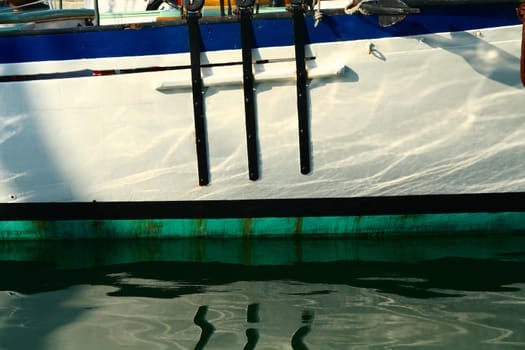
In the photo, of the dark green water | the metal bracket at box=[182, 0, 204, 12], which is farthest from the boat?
the dark green water

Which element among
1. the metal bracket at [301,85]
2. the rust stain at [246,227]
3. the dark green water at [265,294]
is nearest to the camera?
the dark green water at [265,294]

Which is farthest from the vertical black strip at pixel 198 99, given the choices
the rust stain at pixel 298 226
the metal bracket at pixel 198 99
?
the rust stain at pixel 298 226

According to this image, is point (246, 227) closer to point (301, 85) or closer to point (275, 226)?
point (275, 226)

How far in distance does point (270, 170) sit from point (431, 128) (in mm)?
1118

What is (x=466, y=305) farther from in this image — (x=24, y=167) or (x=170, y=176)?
(x=24, y=167)

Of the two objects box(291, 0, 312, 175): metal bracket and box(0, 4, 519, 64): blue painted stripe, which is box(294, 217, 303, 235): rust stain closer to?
box(291, 0, 312, 175): metal bracket

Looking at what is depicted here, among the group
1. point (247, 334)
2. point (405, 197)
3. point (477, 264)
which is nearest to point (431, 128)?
point (405, 197)

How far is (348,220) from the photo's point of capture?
6801 mm

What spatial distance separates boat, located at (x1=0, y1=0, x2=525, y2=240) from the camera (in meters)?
6.41

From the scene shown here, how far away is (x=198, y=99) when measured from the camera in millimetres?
6523

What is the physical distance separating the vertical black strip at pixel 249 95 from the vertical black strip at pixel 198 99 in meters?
0.29

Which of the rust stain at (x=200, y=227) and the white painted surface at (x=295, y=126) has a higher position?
the white painted surface at (x=295, y=126)

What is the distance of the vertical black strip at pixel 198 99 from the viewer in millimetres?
6406

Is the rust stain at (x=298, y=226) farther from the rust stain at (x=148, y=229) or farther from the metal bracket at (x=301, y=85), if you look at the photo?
the rust stain at (x=148, y=229)
